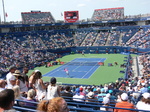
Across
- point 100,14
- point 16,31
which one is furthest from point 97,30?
A: point 16,31

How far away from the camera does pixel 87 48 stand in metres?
53.5

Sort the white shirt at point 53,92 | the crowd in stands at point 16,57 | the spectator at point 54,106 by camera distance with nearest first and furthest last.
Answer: the spectator at point 54,106 → the white shirt at point 53,92 → the crowd in stands at point 16,57

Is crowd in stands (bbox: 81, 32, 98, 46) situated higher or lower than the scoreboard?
lower

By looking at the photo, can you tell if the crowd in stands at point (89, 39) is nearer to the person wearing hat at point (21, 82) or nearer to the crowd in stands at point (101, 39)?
the crowd in stands at point (101, 39)

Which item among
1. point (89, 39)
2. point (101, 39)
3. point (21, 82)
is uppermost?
point (89, 39)

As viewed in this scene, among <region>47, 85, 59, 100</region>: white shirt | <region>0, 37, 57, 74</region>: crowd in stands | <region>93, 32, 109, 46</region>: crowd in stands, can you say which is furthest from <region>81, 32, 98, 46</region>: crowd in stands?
<region>47, 85, 59, 100</region>: white shirt

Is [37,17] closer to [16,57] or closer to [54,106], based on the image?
[16,57]

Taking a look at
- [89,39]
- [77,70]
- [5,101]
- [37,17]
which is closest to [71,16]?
[37,17]

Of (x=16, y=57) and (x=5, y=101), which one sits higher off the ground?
(x=5, y=101)

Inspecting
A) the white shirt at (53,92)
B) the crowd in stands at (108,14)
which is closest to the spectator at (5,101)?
the white shirt at (53,92)

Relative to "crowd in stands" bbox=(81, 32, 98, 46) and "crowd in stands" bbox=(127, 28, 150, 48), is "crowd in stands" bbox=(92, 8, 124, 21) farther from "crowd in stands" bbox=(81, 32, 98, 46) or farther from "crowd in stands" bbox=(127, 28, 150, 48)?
"crowd in stands" bbox=(127, 28, 150, 48)

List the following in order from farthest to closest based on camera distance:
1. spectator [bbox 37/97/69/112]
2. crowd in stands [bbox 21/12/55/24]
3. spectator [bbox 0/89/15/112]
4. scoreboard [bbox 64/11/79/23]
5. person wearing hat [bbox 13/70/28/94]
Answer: crowd in stands [bbox 21/12/55/24] < scoreboard [bbox 64/11/79/23] < person wearing hat [bbox 13/70/28/94] < spectator [bbox 0/89/15/112] < spectator [bbox 37/97/69/112]

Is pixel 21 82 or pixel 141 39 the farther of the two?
pixel 141 39

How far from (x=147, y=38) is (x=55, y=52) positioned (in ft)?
78.6
